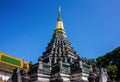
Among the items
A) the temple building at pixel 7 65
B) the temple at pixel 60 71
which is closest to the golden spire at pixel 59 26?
the temple building at pixel 7 65

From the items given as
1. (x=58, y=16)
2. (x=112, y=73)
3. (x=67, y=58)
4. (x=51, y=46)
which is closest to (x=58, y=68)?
(x=67, y=58)

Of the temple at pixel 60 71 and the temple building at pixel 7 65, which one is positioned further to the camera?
the temple building at pixel 7 65

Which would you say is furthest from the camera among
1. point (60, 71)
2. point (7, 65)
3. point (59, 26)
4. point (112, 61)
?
point (59, 26)

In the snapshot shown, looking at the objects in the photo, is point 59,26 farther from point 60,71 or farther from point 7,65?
point 60,71

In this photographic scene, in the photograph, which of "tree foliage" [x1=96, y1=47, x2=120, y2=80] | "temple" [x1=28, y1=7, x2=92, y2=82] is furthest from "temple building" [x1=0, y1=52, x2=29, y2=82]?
"tree foliage" [x1=96, y1=47, x2=120, y2=80]

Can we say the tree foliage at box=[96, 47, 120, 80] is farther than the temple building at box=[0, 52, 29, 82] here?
Yes

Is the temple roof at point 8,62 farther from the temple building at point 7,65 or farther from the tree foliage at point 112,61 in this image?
the tree foliage at point 112,61

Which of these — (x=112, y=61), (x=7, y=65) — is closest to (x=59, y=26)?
(x=112, y=61)

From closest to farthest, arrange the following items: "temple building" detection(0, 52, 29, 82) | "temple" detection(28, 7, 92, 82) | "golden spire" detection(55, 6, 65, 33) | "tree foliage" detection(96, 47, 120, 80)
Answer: "temple" detection(28, 7, 92, 82) < "temple building" detection(0, 52, 29, 82) < "tree foliage" detection(96, 47, 120, 80) < "golden spire" detection(55, 6, 65, 33)

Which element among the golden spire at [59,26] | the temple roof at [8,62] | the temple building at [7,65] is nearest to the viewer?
the temple building at [7,65]

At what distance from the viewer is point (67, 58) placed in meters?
40.3

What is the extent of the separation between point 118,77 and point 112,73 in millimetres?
2819

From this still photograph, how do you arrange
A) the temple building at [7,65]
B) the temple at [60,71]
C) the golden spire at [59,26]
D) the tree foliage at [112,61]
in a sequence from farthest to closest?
the golden spire at [59,26]
the tree foliage at [112,61]
the temple building at [7,65]
the temple at [60,71]

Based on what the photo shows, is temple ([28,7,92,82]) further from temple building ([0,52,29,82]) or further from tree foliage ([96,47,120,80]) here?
tree foliage ([96,47,120,80])
